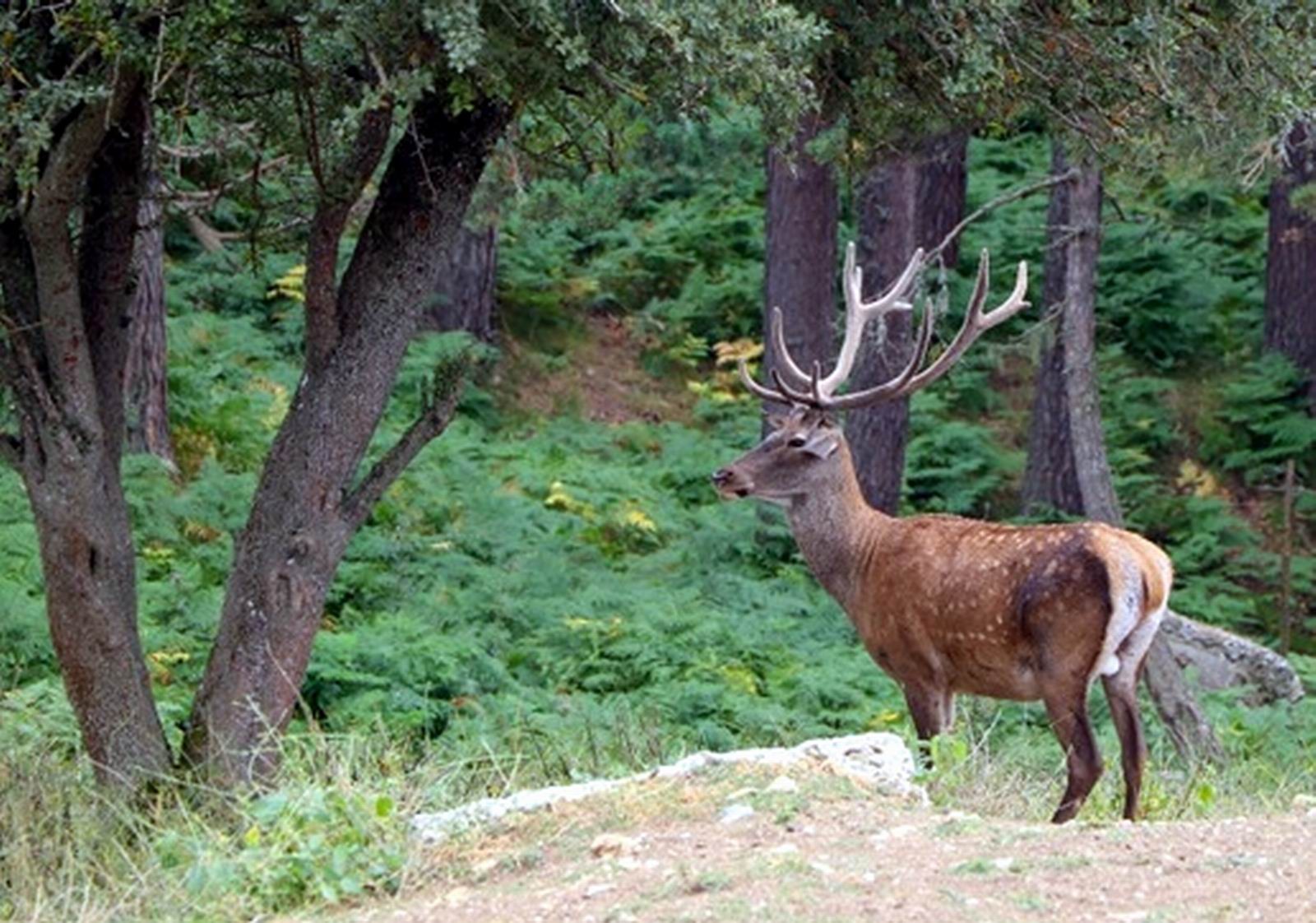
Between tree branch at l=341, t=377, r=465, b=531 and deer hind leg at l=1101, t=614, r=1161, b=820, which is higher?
tree branch at l=341, t=377, r=465, b=531

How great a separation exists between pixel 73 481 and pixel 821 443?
3521 mm

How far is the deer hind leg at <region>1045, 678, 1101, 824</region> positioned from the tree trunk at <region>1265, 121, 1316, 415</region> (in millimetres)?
12236

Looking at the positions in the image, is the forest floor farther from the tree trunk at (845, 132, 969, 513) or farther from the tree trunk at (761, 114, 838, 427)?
the tree trunk at (761, 114, 838, 427)

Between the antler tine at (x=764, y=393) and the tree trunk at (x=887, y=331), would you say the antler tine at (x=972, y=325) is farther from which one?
the tree trunk at (x=887, y=331)

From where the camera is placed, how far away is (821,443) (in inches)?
405

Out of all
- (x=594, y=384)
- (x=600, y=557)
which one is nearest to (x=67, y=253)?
(x=600, y=557)

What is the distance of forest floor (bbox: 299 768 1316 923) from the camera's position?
5789 millimetres

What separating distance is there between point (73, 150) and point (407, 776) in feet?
8.54

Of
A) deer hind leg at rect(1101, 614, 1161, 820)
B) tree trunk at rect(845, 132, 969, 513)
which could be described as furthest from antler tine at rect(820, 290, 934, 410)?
tree trunk at rect(845, 132, 969, 513)

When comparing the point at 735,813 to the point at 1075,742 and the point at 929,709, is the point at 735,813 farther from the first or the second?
the point at 929,709

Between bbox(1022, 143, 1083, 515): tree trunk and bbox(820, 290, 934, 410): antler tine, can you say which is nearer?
bbox(820, 290, 934, 410): antler tine

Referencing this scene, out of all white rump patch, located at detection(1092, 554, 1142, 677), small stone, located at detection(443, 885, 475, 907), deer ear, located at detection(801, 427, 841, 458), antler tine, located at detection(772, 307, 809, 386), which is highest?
antler tine, located at detection(772, 307, 809, 386)

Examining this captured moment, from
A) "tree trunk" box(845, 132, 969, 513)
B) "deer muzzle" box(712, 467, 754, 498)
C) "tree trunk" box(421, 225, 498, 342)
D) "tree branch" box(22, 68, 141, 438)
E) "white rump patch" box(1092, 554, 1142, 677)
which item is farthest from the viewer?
"tree trunk" box(421, 225, 498, 342)

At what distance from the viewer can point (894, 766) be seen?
7855 mm
